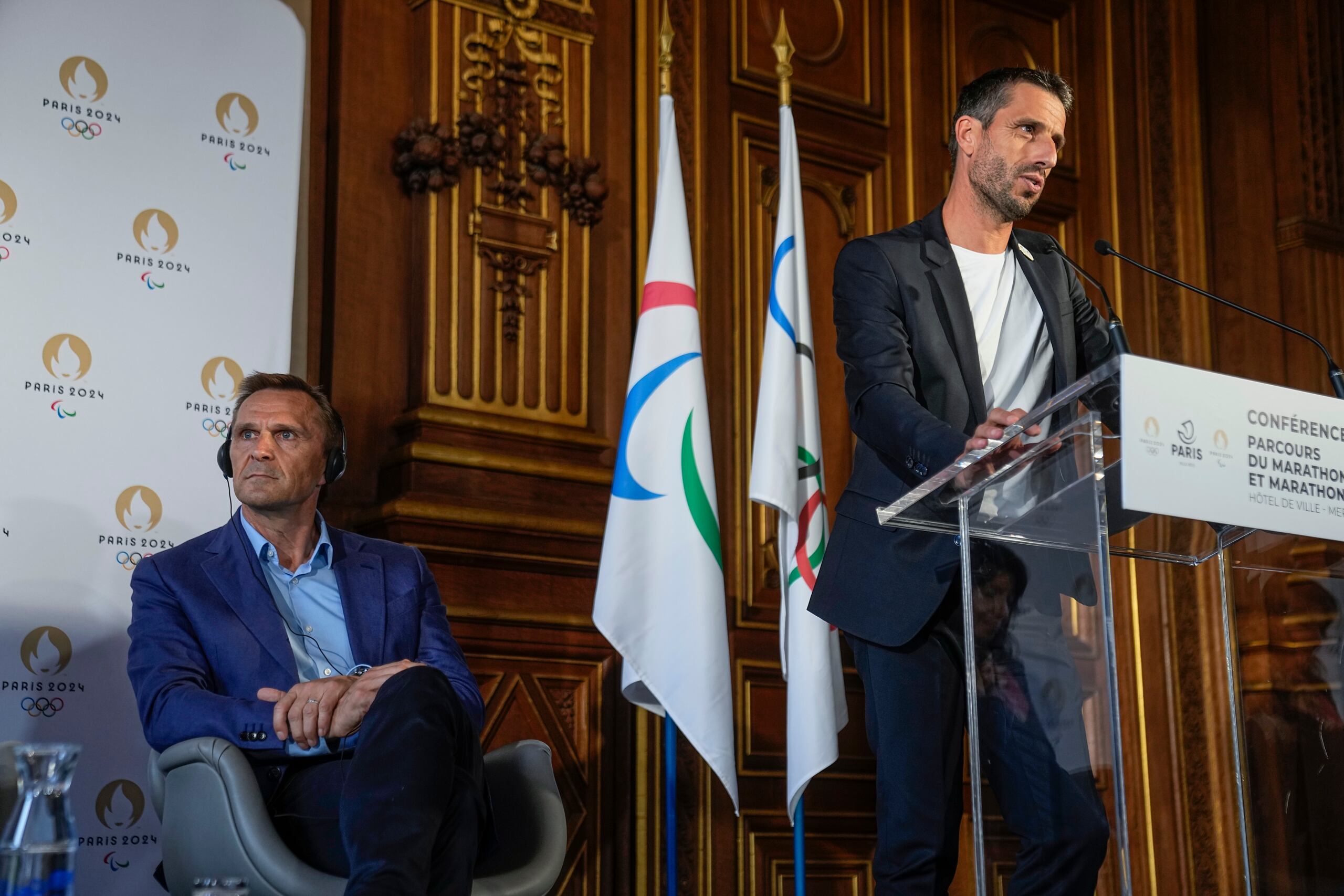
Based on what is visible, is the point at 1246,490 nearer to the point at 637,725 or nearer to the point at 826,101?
the point at 637,725

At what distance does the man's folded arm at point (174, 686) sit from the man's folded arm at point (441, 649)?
368 mm

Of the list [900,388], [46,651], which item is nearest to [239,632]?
[46,651]

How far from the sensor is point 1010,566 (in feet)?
6.20

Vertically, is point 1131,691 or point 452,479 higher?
point 452,479

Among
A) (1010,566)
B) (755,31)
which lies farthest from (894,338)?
(755,31)

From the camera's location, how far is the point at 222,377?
10.2 feet

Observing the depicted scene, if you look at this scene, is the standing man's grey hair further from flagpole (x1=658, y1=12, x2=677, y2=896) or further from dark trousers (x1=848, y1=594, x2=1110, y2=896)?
flagpole (x1=658, y1=12, x2=677, y2=896)

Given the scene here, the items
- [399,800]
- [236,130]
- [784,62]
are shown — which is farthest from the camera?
[784,62]

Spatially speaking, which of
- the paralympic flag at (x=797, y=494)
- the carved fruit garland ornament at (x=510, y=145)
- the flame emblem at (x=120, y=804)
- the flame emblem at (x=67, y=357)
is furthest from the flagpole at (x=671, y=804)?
the flame emblem at (x=67, y=357)

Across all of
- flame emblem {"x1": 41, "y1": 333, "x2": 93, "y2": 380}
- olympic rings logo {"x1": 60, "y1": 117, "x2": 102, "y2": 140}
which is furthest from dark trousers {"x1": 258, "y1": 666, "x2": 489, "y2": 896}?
olympic rings logo {"x1": 60, "y1": 117, "x2": 102, "y2": 140}

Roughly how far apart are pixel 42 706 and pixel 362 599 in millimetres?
703

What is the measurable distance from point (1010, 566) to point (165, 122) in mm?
2207

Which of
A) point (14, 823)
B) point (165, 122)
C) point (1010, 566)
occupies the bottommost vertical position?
point (14, 823)

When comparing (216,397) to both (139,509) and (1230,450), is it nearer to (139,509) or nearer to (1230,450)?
(139,509)
